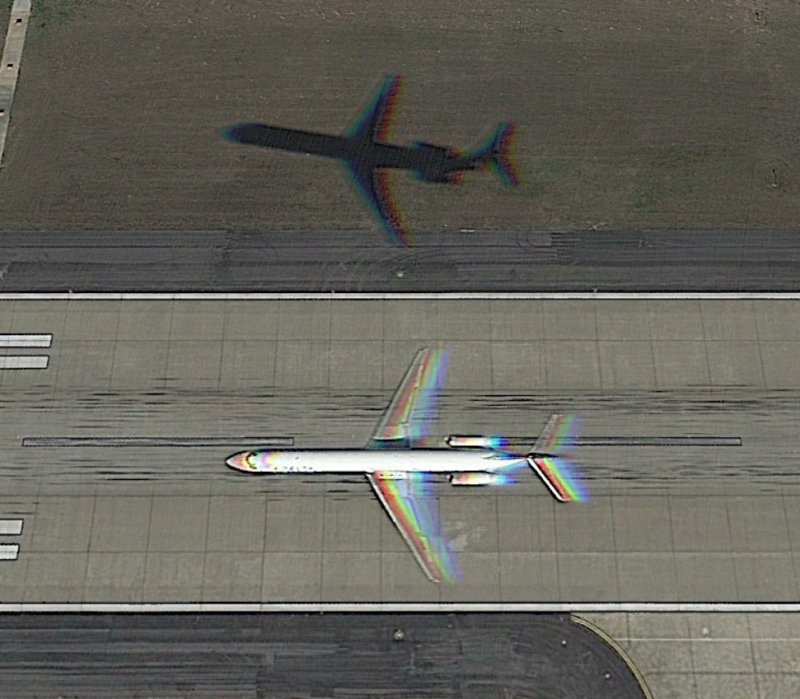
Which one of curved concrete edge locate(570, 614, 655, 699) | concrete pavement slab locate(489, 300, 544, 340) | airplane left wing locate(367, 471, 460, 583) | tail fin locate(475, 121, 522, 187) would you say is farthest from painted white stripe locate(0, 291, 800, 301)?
curved concrete edge locate(570, 614, 655, 699)

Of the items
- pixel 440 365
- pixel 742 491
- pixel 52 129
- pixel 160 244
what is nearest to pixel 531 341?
pixel 440 365

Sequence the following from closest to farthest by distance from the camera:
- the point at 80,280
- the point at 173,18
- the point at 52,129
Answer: the point at 80,280, the point at 52,129, the point at 173,18

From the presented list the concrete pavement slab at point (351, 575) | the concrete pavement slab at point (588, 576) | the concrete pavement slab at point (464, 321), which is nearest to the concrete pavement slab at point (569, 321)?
the concrete pavement slab at point (464, 321)

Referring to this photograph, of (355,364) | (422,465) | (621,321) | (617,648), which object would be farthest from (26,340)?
(617,648)

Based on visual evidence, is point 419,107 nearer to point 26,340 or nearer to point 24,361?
point 26,340

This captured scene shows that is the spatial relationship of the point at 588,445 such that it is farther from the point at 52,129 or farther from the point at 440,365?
the point at 52,129

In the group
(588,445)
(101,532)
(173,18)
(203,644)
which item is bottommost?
(203,644)

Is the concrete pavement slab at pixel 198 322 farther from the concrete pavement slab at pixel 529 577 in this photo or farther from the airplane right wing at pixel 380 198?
the concrete pavement slab at pixel 529 577
